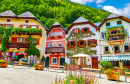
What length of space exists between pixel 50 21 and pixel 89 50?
2603 cm

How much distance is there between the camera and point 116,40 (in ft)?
67.9

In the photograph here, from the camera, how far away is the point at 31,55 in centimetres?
2502

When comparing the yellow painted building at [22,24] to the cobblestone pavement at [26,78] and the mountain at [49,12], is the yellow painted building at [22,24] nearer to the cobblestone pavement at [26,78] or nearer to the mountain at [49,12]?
the cobblestone pavement at [26,78]

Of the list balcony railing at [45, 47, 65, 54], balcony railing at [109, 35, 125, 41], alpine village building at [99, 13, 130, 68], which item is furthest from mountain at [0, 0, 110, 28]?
balcony railing at [109, 35, 125, 41]

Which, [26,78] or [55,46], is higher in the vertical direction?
[55,46]

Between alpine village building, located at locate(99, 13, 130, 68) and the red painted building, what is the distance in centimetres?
812

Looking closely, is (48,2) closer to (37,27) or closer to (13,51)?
(37,27)

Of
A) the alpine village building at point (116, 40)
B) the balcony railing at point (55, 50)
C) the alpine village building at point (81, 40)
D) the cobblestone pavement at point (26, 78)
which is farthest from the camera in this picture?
the balcony railing at point (55, 50)

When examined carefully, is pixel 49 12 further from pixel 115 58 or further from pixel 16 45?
pixel 115 58

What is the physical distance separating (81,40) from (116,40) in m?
6.64

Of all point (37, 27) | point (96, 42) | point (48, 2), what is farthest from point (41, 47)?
point (48, 2)

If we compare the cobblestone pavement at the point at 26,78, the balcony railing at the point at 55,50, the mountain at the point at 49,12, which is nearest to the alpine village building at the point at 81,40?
the balcony railing at the point at 55,50

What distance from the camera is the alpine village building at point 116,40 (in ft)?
66.9

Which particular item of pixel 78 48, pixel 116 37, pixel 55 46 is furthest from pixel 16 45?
pixel 116 37
